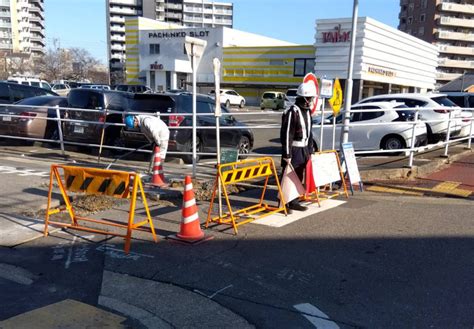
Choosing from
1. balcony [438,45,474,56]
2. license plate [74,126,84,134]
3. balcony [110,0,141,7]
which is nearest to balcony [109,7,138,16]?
balcony [110,0,141,7]

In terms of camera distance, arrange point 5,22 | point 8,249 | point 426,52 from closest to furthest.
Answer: point 8,249 < point 426,52 < point 5,22

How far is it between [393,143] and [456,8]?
92.1 meters

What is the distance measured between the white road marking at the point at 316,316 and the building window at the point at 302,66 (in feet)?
153

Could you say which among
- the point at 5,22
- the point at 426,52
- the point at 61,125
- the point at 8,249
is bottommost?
the point at 8,249

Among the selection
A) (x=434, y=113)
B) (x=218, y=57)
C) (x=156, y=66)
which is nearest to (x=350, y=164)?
(x=434, y=113)

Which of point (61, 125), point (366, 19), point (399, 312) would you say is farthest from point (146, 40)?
point (399, 312)

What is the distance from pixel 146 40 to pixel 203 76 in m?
9.66

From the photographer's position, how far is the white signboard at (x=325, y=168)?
739 cm

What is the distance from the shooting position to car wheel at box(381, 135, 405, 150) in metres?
12.0

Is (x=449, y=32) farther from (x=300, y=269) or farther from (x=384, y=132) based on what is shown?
(x=300, y=269)

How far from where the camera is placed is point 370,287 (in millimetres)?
4320

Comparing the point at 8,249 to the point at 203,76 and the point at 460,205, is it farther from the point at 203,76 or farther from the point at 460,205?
the point at 203,76

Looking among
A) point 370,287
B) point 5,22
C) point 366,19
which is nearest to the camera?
point 370,287

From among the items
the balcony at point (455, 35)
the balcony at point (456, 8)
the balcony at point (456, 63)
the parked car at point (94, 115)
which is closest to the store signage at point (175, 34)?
the parked car at point (94, 115)
